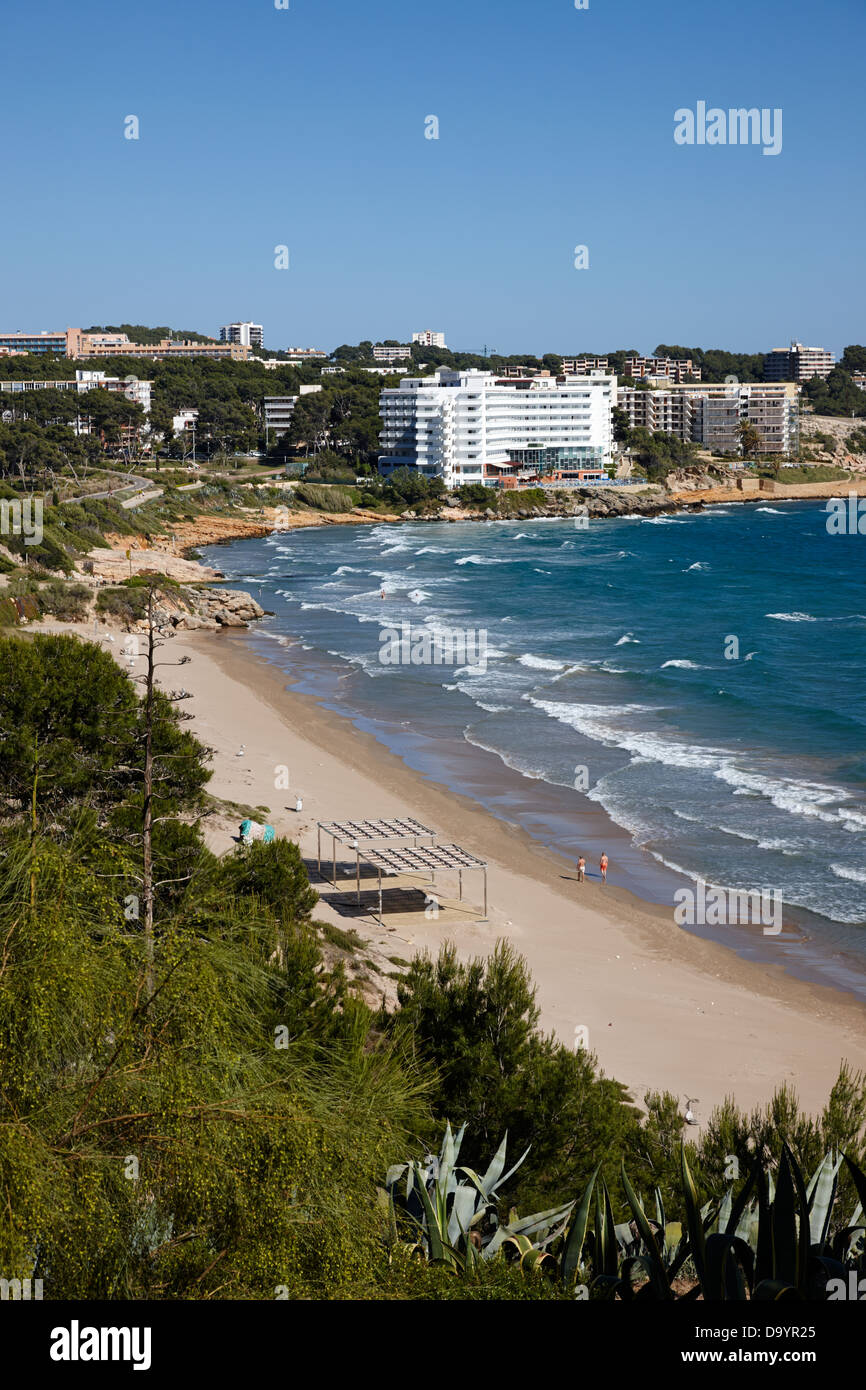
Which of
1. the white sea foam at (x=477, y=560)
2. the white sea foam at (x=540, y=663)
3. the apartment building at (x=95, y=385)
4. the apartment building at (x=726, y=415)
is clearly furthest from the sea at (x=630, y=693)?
the apartment building at (x=726, y=415)

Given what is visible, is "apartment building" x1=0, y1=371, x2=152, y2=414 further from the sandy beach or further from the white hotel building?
the sandy beach

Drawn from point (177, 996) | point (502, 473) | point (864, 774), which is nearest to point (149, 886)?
point (177, 996)

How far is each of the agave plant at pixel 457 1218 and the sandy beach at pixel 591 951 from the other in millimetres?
8351

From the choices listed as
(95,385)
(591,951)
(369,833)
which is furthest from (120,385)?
(591,951)

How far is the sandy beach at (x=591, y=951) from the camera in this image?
1836 cm

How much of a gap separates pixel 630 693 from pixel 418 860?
22.5 m

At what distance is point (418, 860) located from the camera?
23469 millimetres

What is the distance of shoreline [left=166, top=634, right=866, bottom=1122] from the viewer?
720 inches

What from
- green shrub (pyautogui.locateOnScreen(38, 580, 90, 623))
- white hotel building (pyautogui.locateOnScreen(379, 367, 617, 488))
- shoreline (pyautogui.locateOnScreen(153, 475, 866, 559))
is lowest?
green shrub (pyautogui.locateOnScreen(38, 580, 90, 623))

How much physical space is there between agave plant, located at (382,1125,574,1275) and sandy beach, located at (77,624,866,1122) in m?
8.35

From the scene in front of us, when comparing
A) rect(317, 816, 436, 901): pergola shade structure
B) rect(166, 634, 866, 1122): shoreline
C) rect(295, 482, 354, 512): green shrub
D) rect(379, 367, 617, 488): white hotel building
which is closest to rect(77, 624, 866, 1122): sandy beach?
rect(166, 634, 866, 1122): shoreline

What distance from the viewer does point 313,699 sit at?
4338 centimetres

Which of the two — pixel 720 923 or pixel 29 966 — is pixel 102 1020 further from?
pixel 720 923

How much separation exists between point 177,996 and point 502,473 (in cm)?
12801
